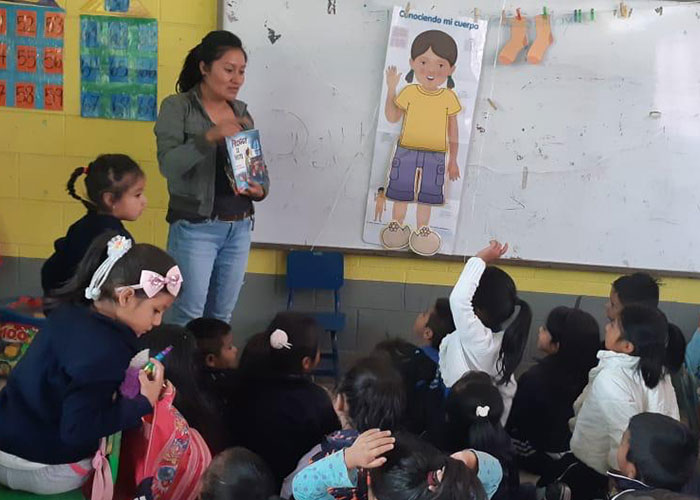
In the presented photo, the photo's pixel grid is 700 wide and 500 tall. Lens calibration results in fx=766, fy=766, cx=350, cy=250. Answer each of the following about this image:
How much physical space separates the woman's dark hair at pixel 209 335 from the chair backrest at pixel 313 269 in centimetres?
112

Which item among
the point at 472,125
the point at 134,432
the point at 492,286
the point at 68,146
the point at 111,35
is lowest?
the point at 134,432

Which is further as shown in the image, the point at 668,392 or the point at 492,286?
the point at 492,286

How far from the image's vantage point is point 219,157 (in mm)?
2902

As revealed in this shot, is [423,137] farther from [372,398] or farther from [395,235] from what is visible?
[372,398]

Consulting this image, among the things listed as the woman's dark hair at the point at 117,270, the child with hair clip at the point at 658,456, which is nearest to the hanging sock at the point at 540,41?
the child with hair clip at the point at 658,456

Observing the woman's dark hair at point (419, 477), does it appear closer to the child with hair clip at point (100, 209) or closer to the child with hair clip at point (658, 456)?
the child with hair clip at point (658, 456)

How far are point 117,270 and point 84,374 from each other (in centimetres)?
24

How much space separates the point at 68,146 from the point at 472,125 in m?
1.84

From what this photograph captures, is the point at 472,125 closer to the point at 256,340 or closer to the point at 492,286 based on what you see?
the point at 492,286

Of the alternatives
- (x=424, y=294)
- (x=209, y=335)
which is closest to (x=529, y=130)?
(x=424, y=294)

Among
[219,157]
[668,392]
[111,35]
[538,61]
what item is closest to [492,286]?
[668,392]

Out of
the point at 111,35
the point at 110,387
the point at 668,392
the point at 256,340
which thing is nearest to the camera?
the point at 110,387

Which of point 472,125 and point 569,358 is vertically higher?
point 472,125

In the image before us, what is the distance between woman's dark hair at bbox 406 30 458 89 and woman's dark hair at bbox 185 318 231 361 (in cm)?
164
